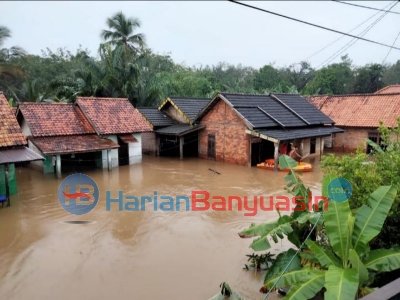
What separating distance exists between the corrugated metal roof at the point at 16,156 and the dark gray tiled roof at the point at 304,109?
16468 millimetres

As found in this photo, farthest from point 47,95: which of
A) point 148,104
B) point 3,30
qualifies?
point 148,104

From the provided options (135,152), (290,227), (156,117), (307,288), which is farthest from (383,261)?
(156,117)

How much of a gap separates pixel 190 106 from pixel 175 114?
1426 millimetres

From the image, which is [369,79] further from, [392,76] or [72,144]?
[72,144]

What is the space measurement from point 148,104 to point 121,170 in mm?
12586

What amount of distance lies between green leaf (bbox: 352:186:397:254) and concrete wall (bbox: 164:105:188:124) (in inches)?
737

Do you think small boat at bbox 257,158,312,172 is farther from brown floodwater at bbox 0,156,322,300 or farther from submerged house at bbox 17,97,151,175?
submerged house at bbox 17,97,151,175

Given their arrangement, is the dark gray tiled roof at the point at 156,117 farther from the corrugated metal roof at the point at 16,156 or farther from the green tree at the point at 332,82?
the green tree at the point at 332,82

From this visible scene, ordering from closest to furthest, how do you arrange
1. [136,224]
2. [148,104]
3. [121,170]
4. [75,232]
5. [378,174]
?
[378,174], [75,232], [136,224], [121,170], [148,104]

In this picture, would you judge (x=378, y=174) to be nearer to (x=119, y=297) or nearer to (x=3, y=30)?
(x=119, y=297)

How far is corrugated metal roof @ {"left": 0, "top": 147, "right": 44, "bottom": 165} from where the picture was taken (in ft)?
37.5

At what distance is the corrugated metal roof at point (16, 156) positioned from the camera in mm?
11417

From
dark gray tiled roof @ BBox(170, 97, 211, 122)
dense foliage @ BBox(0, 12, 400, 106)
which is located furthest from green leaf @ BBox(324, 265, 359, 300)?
dense foliage @ BBox(0, 12, 400, 106)

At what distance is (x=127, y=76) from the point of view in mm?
27750
